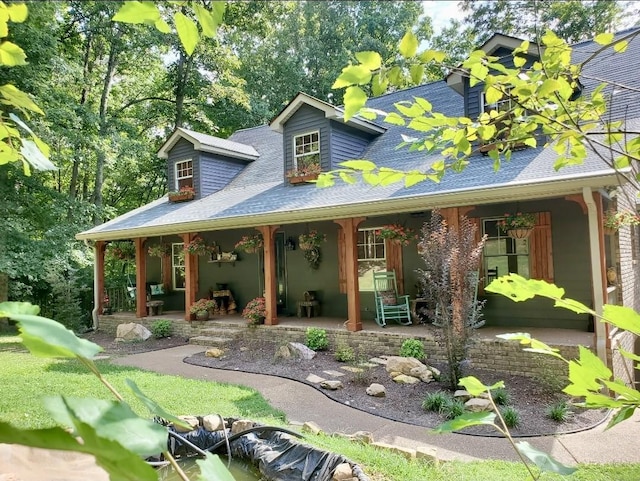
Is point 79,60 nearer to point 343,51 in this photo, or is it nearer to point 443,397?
point 343,51

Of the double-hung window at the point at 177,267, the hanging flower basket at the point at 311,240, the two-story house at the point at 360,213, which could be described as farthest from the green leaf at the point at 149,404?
the double-hung window at the point at 177,267

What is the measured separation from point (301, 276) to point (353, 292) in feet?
8.99

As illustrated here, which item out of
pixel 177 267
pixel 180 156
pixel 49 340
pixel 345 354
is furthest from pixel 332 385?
pixel 180 156

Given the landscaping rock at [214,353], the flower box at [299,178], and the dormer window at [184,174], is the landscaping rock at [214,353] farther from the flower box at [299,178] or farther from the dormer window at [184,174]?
the dormer window at [184,174]

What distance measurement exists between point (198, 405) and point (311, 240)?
4.95 meters

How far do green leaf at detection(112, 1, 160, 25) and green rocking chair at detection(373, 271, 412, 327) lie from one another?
8450mm

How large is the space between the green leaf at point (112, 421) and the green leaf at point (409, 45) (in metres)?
1.01

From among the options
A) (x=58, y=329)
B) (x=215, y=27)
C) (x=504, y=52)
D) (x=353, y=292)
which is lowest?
(x=353, y=292)

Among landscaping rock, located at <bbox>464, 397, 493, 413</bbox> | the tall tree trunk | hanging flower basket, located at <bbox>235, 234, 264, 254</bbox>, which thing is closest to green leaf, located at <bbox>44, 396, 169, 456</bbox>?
landscaping rock, located at <bbox>464, 397, 493, 413</bbox>

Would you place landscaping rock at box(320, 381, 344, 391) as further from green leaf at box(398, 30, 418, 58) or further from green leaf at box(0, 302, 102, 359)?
green leaf at box(0, 302, 102, 359)

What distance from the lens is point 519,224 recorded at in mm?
7461

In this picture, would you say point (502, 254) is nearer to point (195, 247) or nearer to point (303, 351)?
point (303, 351)

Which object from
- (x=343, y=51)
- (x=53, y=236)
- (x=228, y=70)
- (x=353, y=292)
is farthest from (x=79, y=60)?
(x=353, y=292)

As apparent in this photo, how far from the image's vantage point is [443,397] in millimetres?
5793
